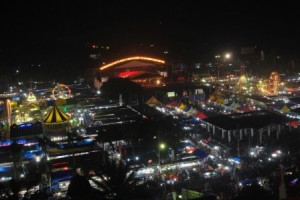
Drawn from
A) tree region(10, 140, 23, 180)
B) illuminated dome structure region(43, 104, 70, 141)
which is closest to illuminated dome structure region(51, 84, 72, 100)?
illuminated dome structure region(43, 104, 70, 141)

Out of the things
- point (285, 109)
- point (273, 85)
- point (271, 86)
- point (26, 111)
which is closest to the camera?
point (285, 109)

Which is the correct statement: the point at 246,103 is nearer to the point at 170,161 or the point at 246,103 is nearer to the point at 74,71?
the point at 170,161

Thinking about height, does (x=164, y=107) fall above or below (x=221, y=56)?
below

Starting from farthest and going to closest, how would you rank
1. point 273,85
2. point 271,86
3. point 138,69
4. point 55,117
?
point 138,69 → point 271,86 → point 273,85 → point 55,117

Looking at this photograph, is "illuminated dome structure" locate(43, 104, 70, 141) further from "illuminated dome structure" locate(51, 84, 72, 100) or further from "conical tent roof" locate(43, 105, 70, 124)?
"illuminated dome structure" locate(51, 84, 72, 100)

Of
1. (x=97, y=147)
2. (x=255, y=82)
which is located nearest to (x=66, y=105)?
(x=97, y=147)

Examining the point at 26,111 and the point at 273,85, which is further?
the point at 273,85

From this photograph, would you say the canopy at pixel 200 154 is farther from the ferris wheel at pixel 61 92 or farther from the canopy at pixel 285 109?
the ferris wheel at pixel 61 92

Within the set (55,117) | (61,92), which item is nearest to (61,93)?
(61,92)

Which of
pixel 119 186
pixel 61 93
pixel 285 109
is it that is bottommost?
pixel 119 186

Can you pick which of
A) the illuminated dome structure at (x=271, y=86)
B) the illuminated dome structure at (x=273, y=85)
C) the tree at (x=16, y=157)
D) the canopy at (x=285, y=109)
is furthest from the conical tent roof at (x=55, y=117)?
the illuminated dome structure at (x=273, y=85)

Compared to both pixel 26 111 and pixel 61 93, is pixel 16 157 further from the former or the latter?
pixel 61 93
